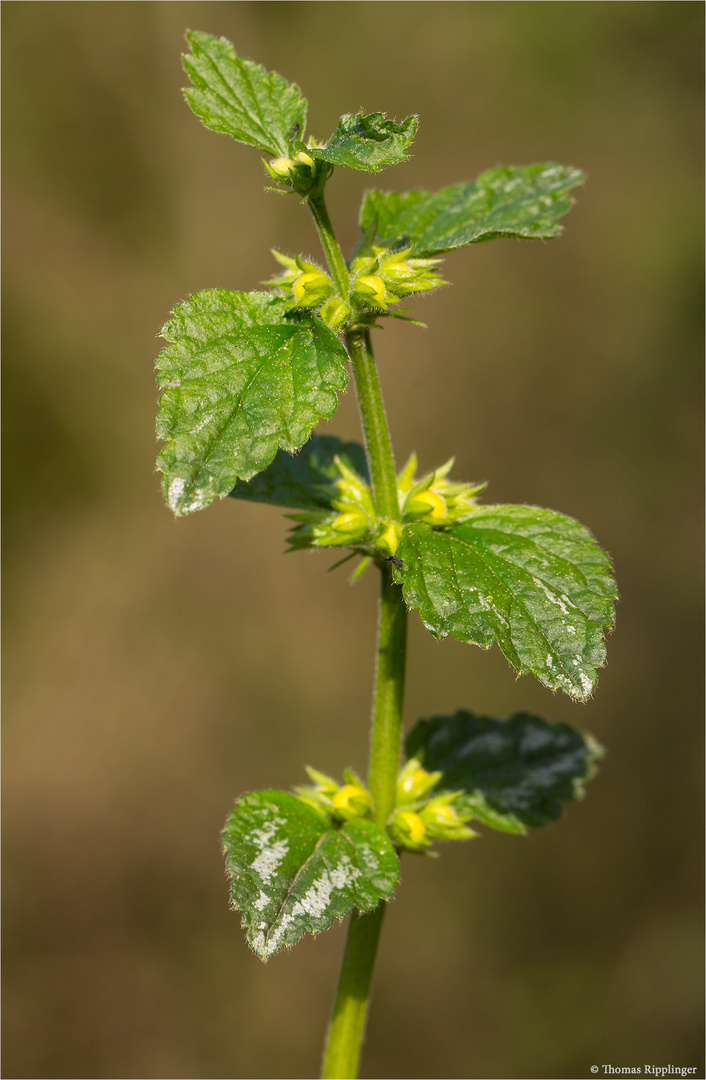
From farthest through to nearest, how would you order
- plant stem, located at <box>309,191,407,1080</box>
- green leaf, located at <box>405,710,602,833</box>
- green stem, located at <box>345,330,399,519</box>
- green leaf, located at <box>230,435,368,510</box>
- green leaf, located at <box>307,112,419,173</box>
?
green leaf, located at <box>405,710,602,833</box>, green leaf, located at <box>230,435,368,510</box>, plant stem, located at <box>309,191,407,1080</box>, green stem, located at <box>345,330,399,519</box>, green leaf, located at <box>307,112,419,173</box>

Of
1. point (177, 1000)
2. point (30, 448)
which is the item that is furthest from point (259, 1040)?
point (30, 448)

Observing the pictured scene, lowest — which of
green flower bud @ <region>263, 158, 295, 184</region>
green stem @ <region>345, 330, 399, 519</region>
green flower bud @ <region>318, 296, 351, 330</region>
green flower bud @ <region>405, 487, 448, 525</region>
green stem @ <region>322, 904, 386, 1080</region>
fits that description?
green stem @ <region>322, 904, 386, 1080</region>

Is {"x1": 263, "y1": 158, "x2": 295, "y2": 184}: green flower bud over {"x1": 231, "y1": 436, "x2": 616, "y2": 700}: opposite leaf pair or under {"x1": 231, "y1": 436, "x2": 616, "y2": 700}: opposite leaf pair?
over

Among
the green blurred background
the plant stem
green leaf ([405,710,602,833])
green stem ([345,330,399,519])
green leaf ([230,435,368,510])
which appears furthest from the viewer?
the green blurred background

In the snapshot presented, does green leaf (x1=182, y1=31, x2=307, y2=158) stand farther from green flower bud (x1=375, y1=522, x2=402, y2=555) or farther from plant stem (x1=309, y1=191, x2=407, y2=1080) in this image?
green flower bud (x1=375, y1=522, x2=402, y2=555)

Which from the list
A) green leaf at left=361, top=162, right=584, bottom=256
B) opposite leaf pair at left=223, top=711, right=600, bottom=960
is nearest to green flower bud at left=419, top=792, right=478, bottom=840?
opposite leaf pair at left=223, top=711, right=600, bottom=960

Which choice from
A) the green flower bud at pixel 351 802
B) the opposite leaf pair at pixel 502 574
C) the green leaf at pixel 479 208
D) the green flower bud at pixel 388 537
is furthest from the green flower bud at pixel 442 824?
the green leaf at pixel 479 208

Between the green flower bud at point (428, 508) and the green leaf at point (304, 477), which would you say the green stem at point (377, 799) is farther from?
the green leaf at point (304, 477)
